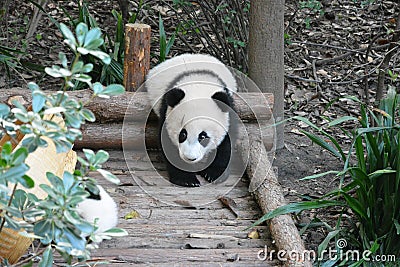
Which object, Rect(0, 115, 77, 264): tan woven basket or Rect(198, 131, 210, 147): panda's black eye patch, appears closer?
Rect(0, 115, 77, 264): tan woven basket

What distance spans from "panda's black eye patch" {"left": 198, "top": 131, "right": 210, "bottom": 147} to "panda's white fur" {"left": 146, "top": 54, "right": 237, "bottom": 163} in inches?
0.8

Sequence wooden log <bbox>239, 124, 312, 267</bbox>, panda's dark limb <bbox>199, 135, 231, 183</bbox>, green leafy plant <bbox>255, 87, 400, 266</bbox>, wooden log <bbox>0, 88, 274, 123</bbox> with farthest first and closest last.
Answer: wooden log <bbox>0, 88, 274, 123</bbox> < panda's dark limb <bbox>199, 135, 231, 183</bbox> < green leafy plant <bbox>255, 87, 400, 266</bbox> < wooden log <bbox>239, 124, 312, 267</bbox>

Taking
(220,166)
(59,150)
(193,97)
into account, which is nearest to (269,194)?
(220,166)

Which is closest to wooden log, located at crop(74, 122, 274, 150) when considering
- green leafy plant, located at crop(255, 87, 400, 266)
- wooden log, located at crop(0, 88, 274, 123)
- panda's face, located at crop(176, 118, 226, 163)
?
wooden log, located at crop(0, 88, 274, 123)

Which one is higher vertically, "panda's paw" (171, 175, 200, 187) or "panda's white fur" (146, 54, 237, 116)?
"panda's white fur" (146, 54, 237, 116)

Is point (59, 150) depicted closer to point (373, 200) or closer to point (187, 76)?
point (373, 200)

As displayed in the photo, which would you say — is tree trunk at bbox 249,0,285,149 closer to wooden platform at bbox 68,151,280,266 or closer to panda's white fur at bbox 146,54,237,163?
panda's white fur at bbox 146,54,237,163

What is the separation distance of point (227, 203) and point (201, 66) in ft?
3.12

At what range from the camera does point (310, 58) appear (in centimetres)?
624

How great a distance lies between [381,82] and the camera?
14.5ft

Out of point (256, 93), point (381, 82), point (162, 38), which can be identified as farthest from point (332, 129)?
point (162, 38)

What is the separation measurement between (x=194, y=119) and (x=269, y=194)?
58cm

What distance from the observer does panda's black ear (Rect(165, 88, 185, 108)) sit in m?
3.63

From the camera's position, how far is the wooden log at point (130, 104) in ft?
12.9
